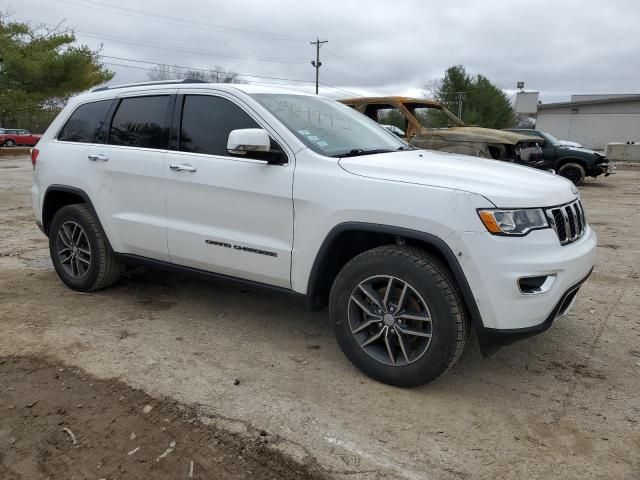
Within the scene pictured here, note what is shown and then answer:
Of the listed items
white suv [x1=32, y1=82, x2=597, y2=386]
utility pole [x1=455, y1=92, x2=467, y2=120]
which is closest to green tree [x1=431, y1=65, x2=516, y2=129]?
utility pole [x1=455, y1=92, x2=467, y2=120]

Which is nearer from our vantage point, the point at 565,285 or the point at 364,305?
the point at 565,285

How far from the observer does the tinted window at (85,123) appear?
4.67 metres

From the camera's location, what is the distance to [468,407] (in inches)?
121

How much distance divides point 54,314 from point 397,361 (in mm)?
2849

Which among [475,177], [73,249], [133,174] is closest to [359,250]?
[475,177]

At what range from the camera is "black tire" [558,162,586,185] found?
14.5 meters

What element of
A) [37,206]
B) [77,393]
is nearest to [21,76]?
[37,206]

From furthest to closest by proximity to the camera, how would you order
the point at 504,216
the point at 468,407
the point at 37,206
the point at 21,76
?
the point at 21,76 < the point at 37,206 < the point at 468,407 < the point at 504,216

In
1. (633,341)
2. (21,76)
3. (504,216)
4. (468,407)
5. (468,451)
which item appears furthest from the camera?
(21,76)

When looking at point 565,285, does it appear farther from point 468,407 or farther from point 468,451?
point 468,451

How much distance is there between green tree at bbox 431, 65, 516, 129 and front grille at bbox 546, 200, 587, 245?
55.9 metres

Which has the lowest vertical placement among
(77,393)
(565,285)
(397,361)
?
(77,393)

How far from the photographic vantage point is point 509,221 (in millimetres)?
2865

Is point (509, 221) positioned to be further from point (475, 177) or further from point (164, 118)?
point (164, 118)
